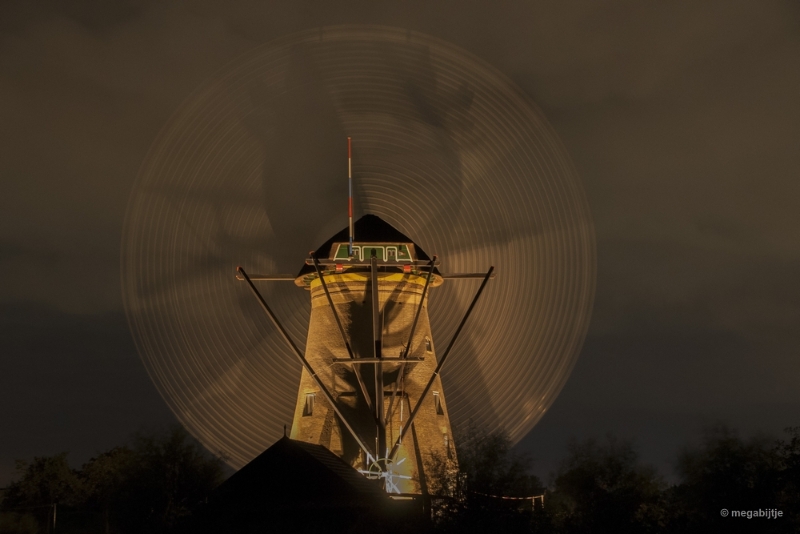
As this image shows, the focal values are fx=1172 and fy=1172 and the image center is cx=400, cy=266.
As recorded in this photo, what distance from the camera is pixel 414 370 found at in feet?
99.2

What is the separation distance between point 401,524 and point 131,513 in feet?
32.4

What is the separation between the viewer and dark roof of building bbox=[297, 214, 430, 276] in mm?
30578

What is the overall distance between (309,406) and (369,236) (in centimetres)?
468

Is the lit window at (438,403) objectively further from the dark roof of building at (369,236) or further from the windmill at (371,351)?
the dark roof of building at (369,236)

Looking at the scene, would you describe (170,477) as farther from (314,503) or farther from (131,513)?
(314,503)

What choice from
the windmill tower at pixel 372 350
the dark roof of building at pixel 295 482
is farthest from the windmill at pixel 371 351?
the dark roof of building at pixel 295 482

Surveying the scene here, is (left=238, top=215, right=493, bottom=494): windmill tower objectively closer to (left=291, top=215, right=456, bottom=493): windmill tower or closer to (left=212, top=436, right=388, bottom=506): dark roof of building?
(left=291, top=215, right=456, bottom=493): windmill tower

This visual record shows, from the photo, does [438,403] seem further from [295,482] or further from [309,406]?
[295,482]

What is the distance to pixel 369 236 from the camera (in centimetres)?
3062

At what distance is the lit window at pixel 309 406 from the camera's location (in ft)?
99.2

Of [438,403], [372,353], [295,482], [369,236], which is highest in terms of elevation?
[369,236]

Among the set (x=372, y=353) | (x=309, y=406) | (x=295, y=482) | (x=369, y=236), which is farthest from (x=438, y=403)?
(x=295, y=482)

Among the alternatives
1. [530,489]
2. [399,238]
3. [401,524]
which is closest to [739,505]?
[530,489]

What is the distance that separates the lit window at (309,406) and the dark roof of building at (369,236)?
322cm
